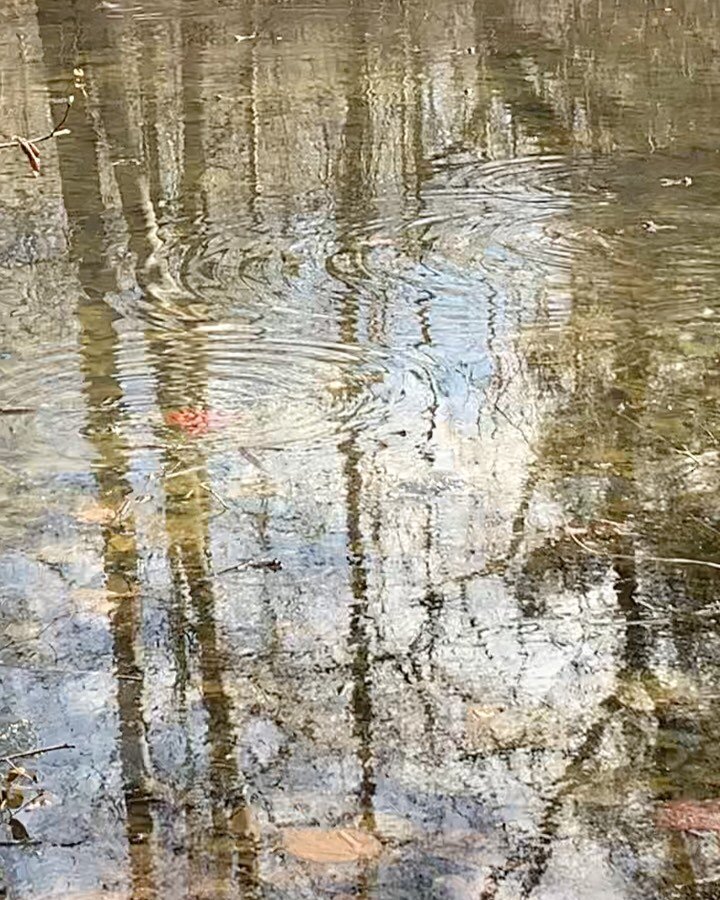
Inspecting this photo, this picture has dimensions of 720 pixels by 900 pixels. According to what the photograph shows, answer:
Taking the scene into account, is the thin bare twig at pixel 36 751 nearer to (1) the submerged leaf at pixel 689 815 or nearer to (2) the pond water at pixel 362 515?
(2) the pond water at pixel 362 515

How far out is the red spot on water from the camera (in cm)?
406

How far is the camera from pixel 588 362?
176 inches

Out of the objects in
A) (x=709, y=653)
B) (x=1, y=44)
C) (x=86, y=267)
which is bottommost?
(x=709, y=653)

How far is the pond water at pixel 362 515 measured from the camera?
2465 mm

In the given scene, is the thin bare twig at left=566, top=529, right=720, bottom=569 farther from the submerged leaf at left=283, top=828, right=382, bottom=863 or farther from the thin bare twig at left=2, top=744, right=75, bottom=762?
the thin bare twig at left=2, top=744, right=75, bottom=762

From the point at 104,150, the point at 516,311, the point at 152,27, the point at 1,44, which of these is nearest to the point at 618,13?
the point at 152,27

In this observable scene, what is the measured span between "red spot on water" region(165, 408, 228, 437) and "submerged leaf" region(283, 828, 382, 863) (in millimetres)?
1761

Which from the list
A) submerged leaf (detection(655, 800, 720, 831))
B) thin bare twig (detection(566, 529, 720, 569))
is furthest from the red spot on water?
submerged leaf (detection(655, 800, 720, 831))

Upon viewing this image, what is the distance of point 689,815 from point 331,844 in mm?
605

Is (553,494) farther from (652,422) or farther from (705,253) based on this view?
(705,253)

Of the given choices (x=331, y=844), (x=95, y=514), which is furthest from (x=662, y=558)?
(x=95, y=514)

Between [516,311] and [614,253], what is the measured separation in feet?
2.55

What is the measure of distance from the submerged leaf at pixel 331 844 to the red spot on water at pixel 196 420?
5.78 ft

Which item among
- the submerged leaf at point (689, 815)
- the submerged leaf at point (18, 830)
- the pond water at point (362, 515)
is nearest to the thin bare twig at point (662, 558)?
the pond water at point (362, 515)
